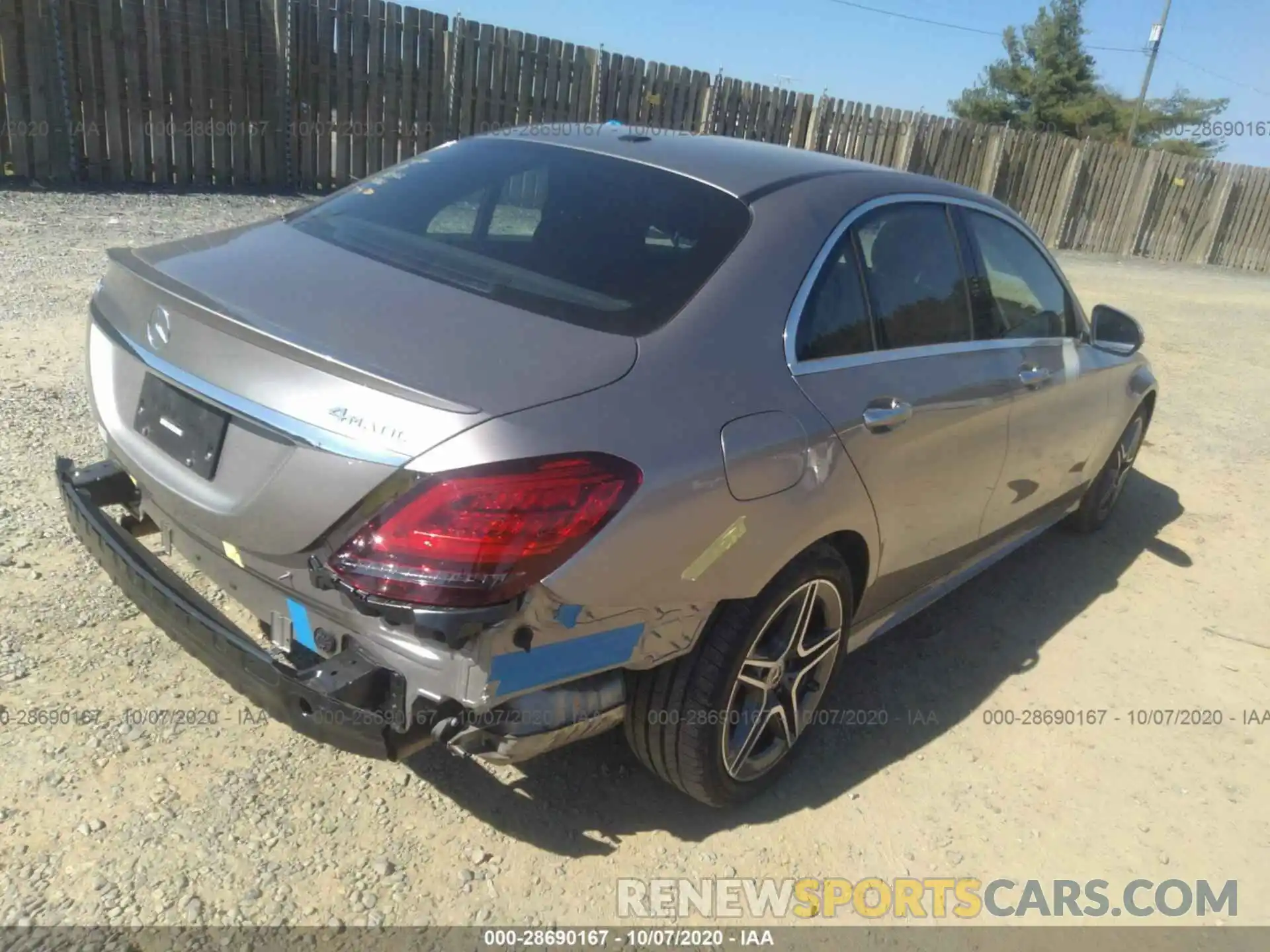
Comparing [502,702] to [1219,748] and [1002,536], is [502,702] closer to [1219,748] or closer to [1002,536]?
[1002,536]

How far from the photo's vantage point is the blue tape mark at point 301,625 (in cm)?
223

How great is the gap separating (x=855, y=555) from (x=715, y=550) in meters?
0.88

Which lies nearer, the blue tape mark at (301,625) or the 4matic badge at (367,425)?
the 4matic badge at (367,425)

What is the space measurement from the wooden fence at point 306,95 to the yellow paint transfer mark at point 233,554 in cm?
846

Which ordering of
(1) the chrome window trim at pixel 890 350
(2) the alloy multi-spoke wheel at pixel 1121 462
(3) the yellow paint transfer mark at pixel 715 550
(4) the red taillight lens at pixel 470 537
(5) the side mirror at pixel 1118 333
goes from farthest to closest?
1. (2) the alloy multi-spoke wheel at pixel 1121 462
2. (5) the side mirror at pixel 1118 333
3. (1) the chrome window trim at pixel 890 350
4. (3) the yellow paint transfer mark at pixel 715 550
5. (4) the red taillight lens at pixel 470 537

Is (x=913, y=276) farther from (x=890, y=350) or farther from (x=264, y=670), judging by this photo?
(x=264, y=670)

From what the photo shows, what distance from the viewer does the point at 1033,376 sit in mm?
3836

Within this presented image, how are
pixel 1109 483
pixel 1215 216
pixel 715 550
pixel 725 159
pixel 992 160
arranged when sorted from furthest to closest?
1. pixel 1215 216
2. pixel 992 160
3. pixel 1109 483
4. pixel 725 159
5. pixel 715 550

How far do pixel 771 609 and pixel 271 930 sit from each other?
1441mm

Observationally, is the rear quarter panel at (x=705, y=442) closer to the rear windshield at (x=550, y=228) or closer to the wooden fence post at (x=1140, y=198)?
the rear windshield at (x=550, y=228)

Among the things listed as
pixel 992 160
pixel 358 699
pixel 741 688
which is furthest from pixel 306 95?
pixel 992 160

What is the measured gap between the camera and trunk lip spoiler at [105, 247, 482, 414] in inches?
79.7

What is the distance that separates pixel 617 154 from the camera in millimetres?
3211

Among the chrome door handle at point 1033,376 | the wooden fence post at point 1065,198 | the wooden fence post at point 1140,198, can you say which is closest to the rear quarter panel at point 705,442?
the chrome door handle at point 1033,376
